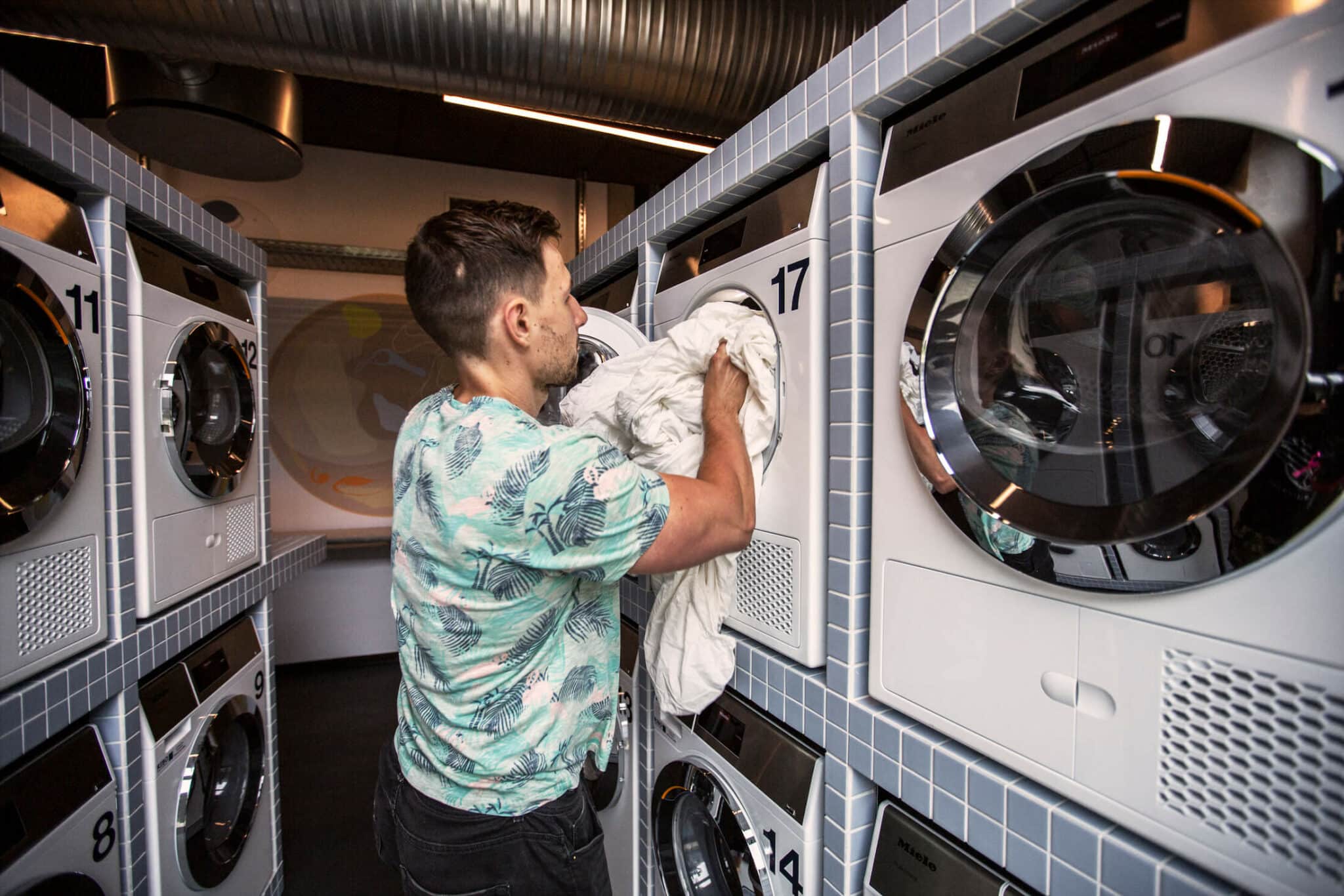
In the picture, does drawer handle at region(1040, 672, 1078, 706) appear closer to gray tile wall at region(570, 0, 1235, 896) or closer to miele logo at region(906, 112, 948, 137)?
gray tile wall at region(570, 0, 1235, 896)

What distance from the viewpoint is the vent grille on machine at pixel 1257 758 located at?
22.9 inches

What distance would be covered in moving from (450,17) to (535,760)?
175cm

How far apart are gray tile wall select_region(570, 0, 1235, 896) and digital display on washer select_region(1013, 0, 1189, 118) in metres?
0.07

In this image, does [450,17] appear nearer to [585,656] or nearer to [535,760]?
[585,656]

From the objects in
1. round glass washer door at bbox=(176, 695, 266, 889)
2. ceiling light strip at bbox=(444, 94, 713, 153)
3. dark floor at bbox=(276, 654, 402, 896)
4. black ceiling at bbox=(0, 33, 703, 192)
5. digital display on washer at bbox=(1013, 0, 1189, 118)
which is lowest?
dark floor at bbox=(276, 654, 402, 896)

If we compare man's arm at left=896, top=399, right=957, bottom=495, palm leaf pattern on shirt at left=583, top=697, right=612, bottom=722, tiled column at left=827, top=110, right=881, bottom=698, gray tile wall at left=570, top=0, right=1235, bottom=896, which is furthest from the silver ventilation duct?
palm leaf pattern on shirt at left=583, top=697, right=612, bottom=722

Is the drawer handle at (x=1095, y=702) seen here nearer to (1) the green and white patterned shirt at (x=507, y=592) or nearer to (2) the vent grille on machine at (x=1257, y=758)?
(2) the vent grille on machine at (x=1257, y=758)

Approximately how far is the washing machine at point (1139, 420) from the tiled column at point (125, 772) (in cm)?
165

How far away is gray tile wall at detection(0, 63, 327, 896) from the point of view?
1168 millimetres

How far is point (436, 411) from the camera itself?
3.49 ft

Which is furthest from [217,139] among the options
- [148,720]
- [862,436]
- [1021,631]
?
[1021,631]

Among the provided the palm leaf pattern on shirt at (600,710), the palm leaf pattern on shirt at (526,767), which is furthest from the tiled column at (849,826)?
the palm leaf pattern on shirt at (526,767)

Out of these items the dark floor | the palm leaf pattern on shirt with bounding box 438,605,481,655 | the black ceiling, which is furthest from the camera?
the black ceiling

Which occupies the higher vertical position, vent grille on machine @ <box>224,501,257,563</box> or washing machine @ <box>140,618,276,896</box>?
vent grille on machine @ <box>224,501,257,563</box>
